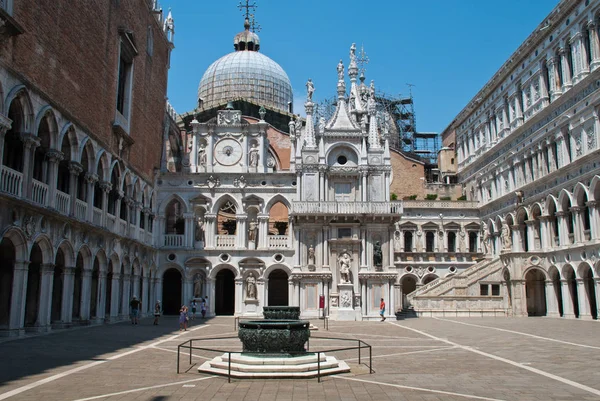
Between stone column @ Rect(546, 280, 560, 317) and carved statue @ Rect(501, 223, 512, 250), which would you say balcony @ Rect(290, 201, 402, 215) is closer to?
carved statue @ Rect(501, 223, 512, 250)

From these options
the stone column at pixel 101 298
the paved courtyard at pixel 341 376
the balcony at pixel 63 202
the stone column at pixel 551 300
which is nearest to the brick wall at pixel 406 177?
the stone column at pixel 551 300

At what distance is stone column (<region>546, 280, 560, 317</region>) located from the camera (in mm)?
40603

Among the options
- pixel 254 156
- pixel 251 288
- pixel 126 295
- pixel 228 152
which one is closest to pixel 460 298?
pixel 251 288

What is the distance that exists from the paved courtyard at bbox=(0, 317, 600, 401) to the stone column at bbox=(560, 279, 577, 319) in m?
17.3

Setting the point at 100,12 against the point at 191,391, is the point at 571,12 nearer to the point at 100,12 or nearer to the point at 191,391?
the point at 100,12

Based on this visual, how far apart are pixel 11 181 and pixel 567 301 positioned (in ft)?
108

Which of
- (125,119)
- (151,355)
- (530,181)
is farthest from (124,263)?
(530,181)

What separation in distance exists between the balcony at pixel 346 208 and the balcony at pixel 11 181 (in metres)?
19.7

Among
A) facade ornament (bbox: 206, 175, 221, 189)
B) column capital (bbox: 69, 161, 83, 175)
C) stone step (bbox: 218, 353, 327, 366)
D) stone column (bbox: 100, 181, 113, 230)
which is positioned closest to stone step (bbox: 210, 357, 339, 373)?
stone step (bbox: 218, 353, 327, 366)

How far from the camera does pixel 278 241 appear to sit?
1615 inches

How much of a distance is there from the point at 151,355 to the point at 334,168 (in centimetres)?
2592

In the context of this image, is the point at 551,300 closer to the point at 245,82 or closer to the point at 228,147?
the point at 228,147

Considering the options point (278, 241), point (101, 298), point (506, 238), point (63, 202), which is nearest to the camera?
point (63, 202)

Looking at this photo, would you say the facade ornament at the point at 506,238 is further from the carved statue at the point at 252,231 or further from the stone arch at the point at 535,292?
the carved statue at the point at 252,231
